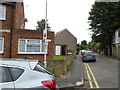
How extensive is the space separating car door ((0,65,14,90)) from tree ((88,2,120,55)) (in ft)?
76.0

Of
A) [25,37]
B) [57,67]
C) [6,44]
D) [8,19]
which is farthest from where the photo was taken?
[25,37]

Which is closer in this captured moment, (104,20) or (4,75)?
(4,75)

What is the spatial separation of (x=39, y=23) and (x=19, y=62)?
192ft

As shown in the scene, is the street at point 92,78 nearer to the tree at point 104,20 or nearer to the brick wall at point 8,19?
the brick wall at point 8,19

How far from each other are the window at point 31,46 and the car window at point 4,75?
8.53m

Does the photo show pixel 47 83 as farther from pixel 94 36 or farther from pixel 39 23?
pixel 39 23

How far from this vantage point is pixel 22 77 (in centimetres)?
270

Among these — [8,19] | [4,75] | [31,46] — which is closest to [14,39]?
[31,46]

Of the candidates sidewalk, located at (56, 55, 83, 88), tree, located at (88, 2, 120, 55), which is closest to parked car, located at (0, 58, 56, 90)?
sidewalk, located at (56, 55, 83, 88)

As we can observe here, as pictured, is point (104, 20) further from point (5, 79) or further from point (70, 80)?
point (5, 79)

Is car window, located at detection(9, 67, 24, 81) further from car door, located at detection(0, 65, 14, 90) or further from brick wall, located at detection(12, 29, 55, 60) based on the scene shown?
brick wall, located at detection(12, 29, 55, 60)

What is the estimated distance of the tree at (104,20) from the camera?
23.7m

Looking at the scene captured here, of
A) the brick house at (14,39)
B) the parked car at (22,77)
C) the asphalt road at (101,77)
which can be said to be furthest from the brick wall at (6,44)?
the parked car at (22,77)

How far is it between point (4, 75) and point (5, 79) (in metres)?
0.09
